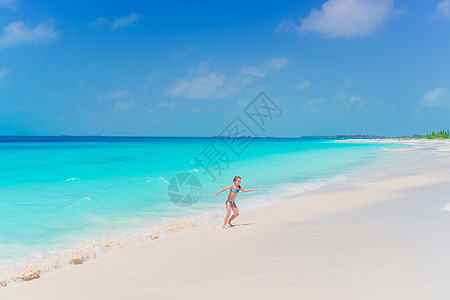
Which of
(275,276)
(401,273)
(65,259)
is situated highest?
(65,259)

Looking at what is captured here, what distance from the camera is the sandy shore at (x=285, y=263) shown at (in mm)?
4012

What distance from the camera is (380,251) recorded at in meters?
5.14

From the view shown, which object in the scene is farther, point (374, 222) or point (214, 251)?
point (374, 222)

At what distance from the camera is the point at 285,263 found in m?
5.05

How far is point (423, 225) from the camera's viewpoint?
657 centimetres

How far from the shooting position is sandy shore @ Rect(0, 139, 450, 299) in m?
4.01

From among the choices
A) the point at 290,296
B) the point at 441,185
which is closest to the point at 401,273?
the point at 290,296

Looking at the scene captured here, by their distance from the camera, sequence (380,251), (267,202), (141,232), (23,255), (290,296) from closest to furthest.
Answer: (290,296), (380,251), (23,255), (141,232), (267,202)

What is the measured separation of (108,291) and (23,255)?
11.3 ft

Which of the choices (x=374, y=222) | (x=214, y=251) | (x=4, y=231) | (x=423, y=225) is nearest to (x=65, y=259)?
(x=214, y=251)

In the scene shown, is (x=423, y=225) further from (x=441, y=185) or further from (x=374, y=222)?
(x=441, y=185)

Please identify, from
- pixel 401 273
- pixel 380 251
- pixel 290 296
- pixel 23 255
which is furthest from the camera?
pixel 23 255

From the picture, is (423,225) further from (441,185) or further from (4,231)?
(4,231)

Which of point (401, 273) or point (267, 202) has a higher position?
point (267, 202)
